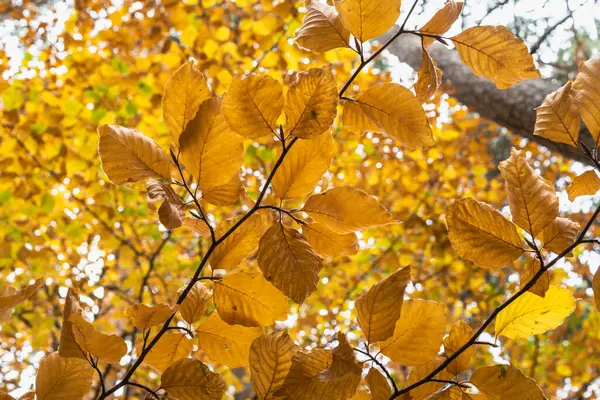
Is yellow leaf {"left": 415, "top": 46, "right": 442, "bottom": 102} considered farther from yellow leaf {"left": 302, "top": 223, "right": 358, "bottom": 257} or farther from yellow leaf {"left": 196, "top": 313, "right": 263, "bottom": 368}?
yellow leaf {"left": 196, "top": 313, "right": 263, "bottom": 368}

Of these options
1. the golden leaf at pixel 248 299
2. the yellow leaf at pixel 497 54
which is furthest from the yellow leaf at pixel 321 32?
the golden leaf at pixel 248 299

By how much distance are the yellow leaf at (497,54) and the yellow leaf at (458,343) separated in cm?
22

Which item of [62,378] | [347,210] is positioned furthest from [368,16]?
[62,378]

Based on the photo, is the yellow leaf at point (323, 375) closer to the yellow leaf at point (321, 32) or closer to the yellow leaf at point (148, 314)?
the yellow leaf at point (148, 314)

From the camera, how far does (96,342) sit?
14.8 inches

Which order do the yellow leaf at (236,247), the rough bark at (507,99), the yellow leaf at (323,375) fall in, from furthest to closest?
the rough bark at (507,99) < the yellow leaf at (236,247) < the yellow leaf at (323,375)

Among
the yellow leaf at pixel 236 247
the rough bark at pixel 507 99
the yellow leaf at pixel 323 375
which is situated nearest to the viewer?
the yellow leaf at pixel 323 375

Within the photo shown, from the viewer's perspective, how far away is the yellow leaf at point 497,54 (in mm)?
426

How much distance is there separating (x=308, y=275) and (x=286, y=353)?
0.21 feet

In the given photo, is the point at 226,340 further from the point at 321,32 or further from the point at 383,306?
the point at 321,32

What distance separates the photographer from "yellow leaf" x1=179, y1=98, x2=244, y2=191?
39 centimetres

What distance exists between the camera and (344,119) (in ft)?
1.47

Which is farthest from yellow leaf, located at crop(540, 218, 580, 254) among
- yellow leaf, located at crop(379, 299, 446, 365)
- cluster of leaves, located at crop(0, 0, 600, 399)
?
yellow leaf, located at crop(379, 299, 446, 365)

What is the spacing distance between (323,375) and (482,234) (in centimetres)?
17
